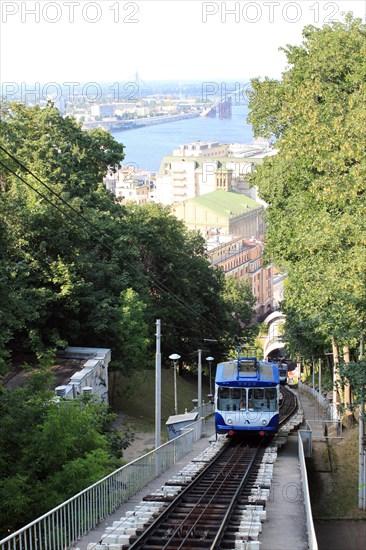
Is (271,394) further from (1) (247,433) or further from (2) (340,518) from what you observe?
(2) (340,518)

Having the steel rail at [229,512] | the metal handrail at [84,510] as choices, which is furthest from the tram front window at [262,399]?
the metal handrail at [84,510]

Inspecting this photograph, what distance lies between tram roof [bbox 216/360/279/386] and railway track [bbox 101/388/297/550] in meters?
3.69

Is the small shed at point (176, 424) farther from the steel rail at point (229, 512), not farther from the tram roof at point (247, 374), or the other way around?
the steel rail at point (229, 512)

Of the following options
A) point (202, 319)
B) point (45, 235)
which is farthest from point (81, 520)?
point (202, 319)

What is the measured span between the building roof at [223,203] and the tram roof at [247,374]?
150m

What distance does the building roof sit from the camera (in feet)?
590

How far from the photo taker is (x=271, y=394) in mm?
27656

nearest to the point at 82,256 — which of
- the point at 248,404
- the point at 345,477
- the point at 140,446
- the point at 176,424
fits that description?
the point at 140,446

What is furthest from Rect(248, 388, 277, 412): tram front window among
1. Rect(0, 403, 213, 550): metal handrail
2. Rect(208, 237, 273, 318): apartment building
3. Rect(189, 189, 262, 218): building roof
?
Rect(189, 189, 262, 218): building roof

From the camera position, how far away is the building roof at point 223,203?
17988 cm

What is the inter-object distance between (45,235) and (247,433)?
12136mm

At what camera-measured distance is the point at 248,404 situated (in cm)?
2769

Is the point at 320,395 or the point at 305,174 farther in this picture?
the point at 320,395

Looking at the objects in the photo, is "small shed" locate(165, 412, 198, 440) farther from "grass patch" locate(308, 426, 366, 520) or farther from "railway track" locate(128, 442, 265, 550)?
"railway track" locate(128, 442, 265, 550)
